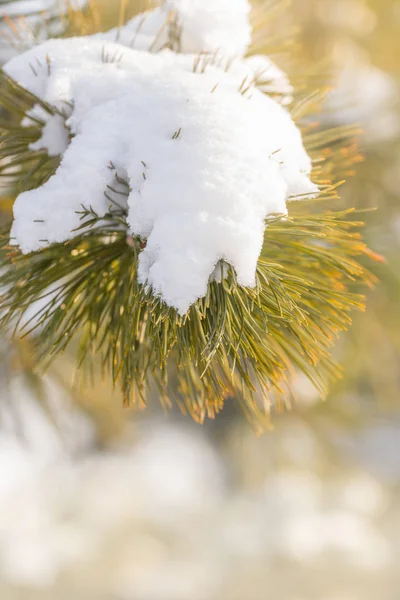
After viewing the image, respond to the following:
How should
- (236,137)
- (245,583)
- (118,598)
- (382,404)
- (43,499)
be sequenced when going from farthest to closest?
(43,499) < (245,583) < (118,598) < (382,404) < (236,137)

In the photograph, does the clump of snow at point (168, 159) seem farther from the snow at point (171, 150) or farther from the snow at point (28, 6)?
the snow at point (28, 6)

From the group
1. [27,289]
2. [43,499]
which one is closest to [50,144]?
[27,289]

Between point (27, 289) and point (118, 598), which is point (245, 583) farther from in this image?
point (27, 289)

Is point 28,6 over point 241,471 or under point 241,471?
over

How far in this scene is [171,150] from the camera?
1.93 feet

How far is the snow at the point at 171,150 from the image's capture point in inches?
21.8

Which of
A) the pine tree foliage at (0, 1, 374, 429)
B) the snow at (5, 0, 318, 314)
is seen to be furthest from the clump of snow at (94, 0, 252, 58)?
the pine tree foliage at (0, 1, 374, 429)

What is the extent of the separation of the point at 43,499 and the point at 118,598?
3.18 ft

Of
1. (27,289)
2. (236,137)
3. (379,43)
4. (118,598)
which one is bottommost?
(118,598)

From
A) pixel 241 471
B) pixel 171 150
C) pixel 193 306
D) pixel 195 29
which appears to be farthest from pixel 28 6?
pixel 241 471

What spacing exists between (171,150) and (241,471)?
2899 mm

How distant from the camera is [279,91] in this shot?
797mm

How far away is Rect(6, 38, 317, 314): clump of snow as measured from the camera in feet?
1.81

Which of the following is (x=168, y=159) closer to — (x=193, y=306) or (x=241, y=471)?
(x=193, y=306)
